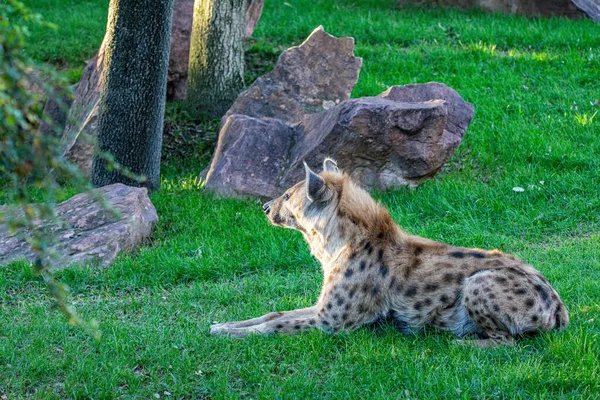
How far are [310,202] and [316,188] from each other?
0.23m

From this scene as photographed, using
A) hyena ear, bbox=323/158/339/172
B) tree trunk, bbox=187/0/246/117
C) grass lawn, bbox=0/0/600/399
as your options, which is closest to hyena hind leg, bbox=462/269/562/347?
grass lawn, bbox=0/0/600/399

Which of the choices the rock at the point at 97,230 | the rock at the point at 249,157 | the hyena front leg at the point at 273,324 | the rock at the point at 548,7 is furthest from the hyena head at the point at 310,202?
the rock at the point at 548,7

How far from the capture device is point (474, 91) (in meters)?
12.3

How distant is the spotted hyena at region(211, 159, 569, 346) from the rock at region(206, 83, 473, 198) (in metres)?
2.67

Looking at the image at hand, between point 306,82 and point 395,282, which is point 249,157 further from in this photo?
point 395,282

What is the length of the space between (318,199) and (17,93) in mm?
3373

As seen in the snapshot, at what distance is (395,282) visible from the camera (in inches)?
238

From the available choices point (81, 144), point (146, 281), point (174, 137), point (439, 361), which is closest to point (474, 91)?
point (174, 137)

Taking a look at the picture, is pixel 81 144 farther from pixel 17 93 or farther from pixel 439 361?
pixel 17 93

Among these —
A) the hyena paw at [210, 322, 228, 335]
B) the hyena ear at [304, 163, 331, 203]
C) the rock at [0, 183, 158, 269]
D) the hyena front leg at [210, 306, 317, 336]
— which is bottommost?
the rock at [0, 183, 158, 269]

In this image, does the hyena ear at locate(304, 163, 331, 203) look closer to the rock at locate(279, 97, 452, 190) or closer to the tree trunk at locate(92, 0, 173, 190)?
the rock at locate(279, 97, 452, 190)

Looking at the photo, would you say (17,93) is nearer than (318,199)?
Yes

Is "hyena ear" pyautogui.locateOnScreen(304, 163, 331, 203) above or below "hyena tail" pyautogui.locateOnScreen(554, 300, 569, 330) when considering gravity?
above

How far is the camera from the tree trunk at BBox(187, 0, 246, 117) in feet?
37.9
